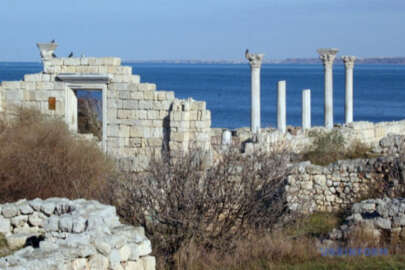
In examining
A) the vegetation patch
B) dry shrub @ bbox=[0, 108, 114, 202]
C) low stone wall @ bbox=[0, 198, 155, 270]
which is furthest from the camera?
dry shrub @ bbox=[0, 108, 114, 202]

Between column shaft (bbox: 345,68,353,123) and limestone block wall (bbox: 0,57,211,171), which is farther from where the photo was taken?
column shaft (bbox: 345,68,353,123)

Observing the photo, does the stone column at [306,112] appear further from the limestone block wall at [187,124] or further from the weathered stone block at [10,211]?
the weathered stone block at [10,211]

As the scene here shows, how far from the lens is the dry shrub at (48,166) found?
12422 mm

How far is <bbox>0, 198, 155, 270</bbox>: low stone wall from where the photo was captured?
6.64 meters

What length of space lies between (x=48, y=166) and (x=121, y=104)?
18.8 ft

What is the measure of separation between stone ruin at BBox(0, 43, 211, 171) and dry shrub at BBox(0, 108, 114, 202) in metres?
3.21

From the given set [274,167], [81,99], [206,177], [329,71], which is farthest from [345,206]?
[329,71]

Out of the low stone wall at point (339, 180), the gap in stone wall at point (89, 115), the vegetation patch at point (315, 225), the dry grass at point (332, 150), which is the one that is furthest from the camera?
the gap in stone wall at point (89, 115)

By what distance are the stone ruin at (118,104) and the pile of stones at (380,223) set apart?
19.0 feet

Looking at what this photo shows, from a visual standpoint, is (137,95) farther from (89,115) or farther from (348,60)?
(348,60)

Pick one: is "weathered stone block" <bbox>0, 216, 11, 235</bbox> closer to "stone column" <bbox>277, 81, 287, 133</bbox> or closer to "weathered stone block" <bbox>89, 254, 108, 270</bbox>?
"weathered stone block" <bbox>89, 254, 108, 270</bbox>

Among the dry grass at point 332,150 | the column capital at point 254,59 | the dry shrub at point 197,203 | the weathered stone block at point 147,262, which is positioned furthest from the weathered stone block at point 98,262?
the column capital at point 254,59

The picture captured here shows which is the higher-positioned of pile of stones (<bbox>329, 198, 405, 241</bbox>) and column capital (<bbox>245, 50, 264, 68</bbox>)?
column capital (<bbox>245, 50, 264, 68</bbox>)

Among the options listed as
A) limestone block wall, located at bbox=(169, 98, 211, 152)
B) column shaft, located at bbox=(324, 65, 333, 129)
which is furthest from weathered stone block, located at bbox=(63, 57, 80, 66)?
column shaft, located at bbox=(324, 65, 333, 129)
